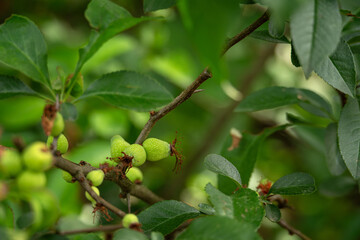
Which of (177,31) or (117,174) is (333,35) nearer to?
(117,174)

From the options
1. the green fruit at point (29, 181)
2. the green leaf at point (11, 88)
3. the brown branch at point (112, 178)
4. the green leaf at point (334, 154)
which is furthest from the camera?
the green leaf at point (334, 154)

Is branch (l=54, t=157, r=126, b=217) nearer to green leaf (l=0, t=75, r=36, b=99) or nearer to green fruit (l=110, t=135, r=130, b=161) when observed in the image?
green fruit (l=110, t=135, r=130, b=161)

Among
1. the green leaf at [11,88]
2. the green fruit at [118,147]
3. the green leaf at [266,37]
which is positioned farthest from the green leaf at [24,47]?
the green leaf at [266,37]

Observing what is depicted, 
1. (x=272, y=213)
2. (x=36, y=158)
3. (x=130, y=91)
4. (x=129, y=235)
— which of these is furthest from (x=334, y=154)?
(x=36, y=158)

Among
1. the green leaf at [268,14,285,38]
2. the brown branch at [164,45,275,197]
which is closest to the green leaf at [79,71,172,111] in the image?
the green leaf at [268,14,285,38]

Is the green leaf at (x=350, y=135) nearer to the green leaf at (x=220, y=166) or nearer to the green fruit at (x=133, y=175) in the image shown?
the green leaf at (x=220, y=166)

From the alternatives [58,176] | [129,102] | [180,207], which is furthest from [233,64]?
[180,207]
